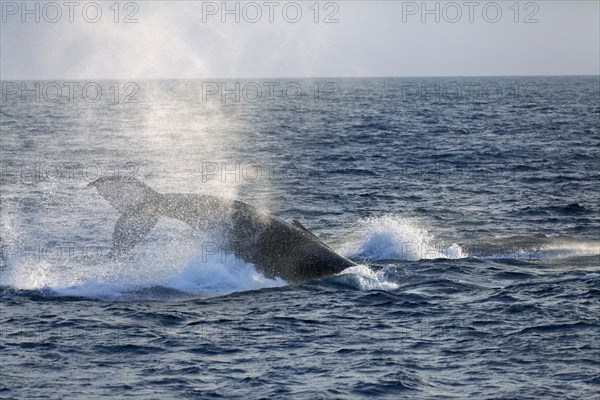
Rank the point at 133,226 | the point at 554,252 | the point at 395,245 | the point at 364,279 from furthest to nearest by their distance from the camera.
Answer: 1. the point at 395,245
2. the point at 554,252
3. the point at 364,279
4. the point at 133,226

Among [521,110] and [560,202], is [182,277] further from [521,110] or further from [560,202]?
[521,110]

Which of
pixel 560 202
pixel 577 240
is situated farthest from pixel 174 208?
pixel 560 202

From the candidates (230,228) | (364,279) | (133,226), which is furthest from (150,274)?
(364,279)

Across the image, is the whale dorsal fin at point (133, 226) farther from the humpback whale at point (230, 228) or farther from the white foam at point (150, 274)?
the white foam at point (150, 274)

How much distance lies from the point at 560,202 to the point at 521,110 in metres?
70.9

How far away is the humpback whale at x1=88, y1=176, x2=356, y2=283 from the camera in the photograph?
20422 millimetres

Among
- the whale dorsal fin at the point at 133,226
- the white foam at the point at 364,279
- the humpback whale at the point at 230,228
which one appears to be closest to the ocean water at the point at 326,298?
the white foam at the point at 364,279

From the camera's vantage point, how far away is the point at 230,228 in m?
20.8

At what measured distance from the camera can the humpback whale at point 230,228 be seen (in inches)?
804

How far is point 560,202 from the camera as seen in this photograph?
34.8 metres

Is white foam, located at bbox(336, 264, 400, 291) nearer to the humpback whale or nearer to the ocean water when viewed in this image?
the ocean water

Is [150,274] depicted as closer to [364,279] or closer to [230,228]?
[230,228]

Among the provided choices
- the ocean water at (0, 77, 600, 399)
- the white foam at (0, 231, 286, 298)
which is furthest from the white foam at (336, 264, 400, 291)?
the white foam at (0, 231, 286, 298)

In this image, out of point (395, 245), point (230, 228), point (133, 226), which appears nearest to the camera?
point (133, 226)
